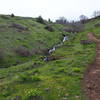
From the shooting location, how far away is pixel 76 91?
15414mm

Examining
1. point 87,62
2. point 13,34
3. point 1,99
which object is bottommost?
point 1,99

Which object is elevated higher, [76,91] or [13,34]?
[13,34]

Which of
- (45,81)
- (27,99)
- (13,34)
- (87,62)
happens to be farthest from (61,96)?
(13,34)

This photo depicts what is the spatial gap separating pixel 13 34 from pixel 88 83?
39.5 metres

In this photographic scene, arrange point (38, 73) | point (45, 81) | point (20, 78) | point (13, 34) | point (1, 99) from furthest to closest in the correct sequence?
point (13, 34)
point (38, 73)
point (20, 78)
point (45, 81)
point (1, 99)

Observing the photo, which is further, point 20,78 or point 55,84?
point 20,78

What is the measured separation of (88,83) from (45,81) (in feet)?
11.9

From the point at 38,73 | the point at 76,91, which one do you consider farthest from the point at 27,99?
the point at 38,73

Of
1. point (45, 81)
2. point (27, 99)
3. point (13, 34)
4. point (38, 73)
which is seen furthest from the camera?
point (13, 34)

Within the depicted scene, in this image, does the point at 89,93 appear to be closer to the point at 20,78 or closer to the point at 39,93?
the point at 39,93

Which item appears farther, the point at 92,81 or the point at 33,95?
the point at 92,81

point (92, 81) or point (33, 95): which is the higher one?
point (92, 81)

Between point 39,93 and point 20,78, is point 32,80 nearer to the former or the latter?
point 20,78

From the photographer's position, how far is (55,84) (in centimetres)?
1723
